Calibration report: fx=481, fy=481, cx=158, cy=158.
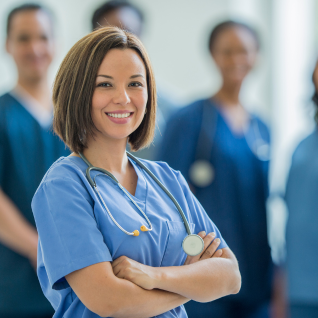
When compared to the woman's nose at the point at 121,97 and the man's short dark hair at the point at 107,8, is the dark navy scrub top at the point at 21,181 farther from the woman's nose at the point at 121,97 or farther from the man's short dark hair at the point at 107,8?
the man's short dark hair at the point at 107,8

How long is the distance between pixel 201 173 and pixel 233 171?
0.14 meters

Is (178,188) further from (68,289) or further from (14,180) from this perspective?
(14,180)

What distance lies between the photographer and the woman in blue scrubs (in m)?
0.70

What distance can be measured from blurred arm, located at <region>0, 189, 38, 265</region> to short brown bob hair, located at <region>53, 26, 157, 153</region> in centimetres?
35

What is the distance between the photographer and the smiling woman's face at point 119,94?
727mm

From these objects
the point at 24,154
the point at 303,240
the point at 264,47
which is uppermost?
the point at 264,47

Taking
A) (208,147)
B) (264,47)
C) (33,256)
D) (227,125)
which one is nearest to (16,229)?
(33,256)

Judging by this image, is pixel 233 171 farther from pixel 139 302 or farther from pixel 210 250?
pixel 139 302

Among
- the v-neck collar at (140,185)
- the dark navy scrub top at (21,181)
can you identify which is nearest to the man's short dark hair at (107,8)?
the dark navy scrub top at (21,181)

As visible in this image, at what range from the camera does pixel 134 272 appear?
702mm

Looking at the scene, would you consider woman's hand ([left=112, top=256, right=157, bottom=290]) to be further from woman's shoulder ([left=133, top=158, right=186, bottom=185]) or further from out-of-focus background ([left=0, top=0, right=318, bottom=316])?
out-of-focus background ([left=0, top=0, right=318, bottom=316])

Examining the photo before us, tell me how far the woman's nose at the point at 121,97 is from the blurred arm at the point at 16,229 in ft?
1.40

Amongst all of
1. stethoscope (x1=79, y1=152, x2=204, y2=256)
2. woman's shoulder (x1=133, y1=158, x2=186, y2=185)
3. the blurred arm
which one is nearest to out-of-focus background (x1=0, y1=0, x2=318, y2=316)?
the blurred arm

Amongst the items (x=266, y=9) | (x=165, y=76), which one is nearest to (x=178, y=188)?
(x=165, y=76)
